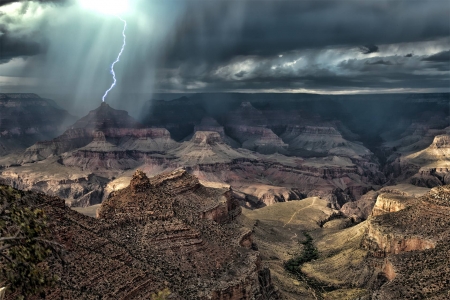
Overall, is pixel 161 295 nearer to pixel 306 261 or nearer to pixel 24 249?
pixel 24 249

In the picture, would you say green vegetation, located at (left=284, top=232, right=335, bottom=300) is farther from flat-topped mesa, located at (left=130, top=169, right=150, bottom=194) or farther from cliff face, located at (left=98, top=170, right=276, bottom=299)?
flat-topped mesa, located at (left=130, top=169, right=150, bottom=194)

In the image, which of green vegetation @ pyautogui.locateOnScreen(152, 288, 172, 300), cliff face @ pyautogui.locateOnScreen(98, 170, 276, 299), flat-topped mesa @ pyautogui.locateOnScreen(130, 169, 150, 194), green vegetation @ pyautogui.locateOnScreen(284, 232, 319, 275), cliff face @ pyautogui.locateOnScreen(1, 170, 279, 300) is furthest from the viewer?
green vegetation @ pyautogui.locateOnScreen(284, 232, 319, 275)

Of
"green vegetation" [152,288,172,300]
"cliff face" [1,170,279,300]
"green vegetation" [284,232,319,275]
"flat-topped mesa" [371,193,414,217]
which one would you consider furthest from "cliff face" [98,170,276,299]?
"flat-topped mesa" [371,193,414,217]

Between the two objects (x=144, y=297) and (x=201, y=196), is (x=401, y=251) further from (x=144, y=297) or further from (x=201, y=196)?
(x=144, y=297)

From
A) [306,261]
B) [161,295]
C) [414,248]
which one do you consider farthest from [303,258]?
[161,295]

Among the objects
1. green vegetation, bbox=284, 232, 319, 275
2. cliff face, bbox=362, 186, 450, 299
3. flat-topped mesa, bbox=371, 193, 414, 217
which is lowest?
green vegetation, bbox=284, 232, 319, 275

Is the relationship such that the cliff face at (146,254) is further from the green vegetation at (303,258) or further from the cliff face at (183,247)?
the green vegetation at (303,258)
